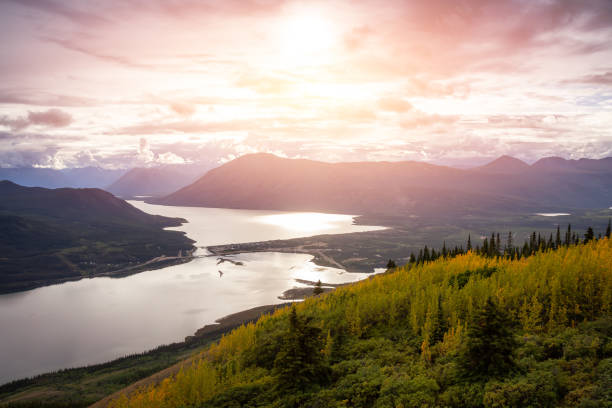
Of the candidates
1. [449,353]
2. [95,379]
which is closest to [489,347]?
[449,353]

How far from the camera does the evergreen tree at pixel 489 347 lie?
2303 cm

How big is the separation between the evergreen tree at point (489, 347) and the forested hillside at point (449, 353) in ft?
0.21

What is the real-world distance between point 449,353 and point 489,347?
595 centimetres

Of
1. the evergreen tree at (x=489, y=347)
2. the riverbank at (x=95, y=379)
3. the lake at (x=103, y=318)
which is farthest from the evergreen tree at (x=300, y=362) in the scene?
the lake at (x=103, y=318)

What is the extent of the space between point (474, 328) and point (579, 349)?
21.5ft

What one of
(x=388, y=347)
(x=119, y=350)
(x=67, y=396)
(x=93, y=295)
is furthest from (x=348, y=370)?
(x=93, y=295)

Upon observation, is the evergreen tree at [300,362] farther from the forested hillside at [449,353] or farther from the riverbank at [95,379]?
the riverbank at [95,379]

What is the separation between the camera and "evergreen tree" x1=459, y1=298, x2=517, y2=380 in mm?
23031

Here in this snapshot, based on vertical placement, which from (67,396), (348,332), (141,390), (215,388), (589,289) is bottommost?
(67,396)

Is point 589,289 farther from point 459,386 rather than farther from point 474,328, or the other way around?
point 459,386

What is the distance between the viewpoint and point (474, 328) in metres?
24.5

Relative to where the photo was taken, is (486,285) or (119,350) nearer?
(486,285)

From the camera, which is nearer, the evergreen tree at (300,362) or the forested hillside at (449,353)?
the forested hillside at (449,353)

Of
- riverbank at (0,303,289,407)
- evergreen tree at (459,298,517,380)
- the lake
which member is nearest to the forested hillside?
evergreen tree at (459,298,517,380)
